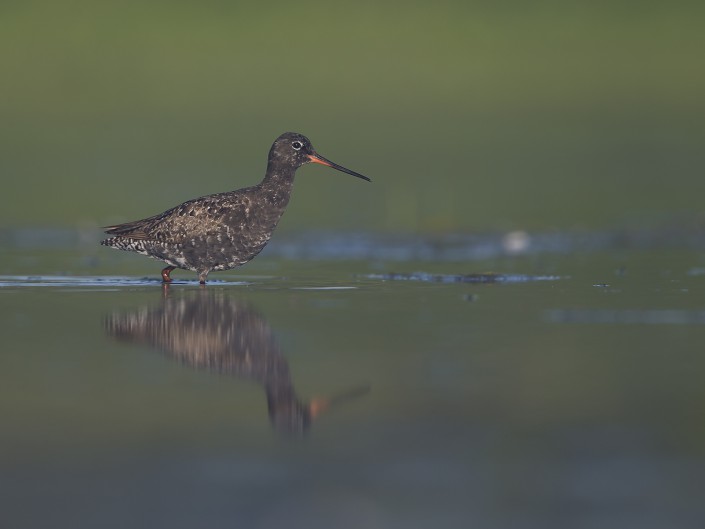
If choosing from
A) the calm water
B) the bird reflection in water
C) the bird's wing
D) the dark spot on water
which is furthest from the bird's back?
the bird reflection in water

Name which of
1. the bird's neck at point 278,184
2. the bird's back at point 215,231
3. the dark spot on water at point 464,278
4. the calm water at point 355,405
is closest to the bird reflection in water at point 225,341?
the calm water at point 355,405

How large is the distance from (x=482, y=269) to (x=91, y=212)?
316 inches

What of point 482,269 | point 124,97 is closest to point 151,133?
point 124,97

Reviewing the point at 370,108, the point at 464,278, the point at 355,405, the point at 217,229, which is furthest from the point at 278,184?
the point at 370,108

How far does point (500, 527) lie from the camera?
490cm

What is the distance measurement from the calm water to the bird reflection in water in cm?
2

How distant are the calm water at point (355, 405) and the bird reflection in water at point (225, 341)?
2 cm

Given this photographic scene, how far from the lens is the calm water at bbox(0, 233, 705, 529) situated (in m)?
5.14

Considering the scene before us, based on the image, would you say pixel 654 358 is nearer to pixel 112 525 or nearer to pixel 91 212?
pixel 112 525

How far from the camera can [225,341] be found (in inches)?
330

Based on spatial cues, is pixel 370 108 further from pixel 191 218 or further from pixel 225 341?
pixel 225 341

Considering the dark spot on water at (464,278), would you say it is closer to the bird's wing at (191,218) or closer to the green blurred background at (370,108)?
the bird's wing at (191,218)

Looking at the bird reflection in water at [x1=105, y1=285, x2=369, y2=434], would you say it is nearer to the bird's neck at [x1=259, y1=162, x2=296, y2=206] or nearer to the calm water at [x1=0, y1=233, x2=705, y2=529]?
the calm water at [x1=0, y1=233, x2=705, y2=529]

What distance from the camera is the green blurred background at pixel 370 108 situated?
20594 millimetres
